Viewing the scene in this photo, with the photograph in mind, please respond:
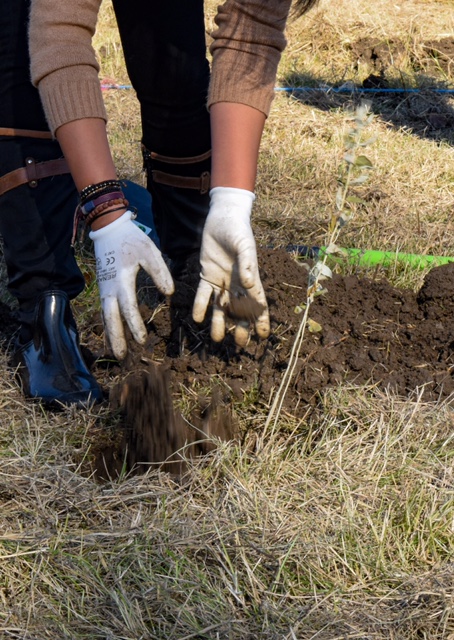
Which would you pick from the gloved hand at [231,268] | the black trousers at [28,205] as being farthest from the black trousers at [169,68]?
the gloved hand at [231,268]

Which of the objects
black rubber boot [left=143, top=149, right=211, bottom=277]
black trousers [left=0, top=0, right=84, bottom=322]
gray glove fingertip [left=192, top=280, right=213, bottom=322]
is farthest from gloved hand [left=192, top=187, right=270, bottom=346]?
black rubber boot [left=143, top=149, right=211, bottom=277]

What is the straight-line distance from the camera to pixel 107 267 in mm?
1775

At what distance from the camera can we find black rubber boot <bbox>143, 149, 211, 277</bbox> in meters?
2.57

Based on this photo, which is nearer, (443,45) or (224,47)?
(224,47)

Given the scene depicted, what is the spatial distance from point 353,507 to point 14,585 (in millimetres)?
707

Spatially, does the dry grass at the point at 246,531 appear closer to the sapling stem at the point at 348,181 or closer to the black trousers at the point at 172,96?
the sapling stem at the point at 348,181

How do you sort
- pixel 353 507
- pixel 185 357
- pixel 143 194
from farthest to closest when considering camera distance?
pixel 143 194 < pixel 185 357 < pixel 353 507

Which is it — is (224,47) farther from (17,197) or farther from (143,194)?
(143,194)

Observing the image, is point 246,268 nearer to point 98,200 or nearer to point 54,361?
point 98,200

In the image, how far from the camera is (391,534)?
1.56 metres

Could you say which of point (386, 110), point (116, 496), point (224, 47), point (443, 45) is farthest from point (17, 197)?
point (443, 45)

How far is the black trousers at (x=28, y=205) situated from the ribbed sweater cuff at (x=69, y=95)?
43cm

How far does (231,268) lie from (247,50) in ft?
1.67

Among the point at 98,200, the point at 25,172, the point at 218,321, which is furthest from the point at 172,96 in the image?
the point at 218,321
